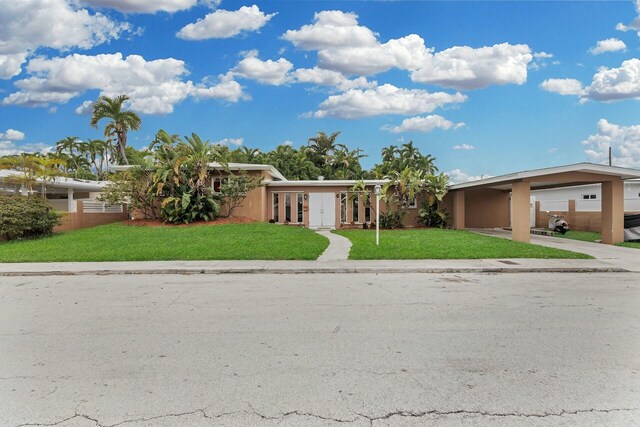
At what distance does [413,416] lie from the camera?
11.1 ft

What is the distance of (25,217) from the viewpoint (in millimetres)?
17328

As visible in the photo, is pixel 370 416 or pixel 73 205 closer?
pixel 370 416

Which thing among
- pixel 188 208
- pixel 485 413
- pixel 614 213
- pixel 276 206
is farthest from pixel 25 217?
pixel 614 213

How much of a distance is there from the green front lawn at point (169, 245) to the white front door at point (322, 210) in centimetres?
570

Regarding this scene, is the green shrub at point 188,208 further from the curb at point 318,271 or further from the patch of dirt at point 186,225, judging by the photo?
the curb at point 318,271

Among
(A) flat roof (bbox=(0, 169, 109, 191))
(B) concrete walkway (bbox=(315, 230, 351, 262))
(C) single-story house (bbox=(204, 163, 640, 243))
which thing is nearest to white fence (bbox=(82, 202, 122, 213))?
(A) flat roof (bbox=(0, 169, 109, 191))

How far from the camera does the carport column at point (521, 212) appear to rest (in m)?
17.3

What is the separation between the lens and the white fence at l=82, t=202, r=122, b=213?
2252 centimetres

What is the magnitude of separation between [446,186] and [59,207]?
21815 mm

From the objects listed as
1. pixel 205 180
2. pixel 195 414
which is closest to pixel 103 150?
pixel 205 180

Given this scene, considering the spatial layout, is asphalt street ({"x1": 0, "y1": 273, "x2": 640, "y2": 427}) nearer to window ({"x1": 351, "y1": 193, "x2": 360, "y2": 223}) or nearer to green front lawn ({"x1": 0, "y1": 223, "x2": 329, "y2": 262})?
green front lawn ({"x1": 0, "y1": 223, "x2": 329, "y2": 262})

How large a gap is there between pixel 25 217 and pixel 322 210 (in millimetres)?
14074

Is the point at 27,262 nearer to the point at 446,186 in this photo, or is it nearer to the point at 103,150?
the point at 446,186

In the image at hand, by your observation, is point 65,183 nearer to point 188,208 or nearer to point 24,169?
point 24,169
